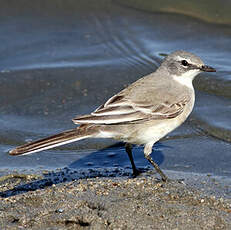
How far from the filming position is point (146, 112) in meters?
6.93

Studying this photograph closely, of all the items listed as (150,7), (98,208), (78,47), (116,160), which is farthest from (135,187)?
(150,7)

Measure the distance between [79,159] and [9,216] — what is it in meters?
2.32

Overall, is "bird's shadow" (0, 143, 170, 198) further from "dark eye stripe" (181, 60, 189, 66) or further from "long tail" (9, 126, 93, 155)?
"dark eye stripe" (181, 60, 189, 66)

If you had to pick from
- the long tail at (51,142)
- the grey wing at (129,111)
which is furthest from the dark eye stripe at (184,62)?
the long tail at (51,142)

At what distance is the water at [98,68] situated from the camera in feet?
26.0

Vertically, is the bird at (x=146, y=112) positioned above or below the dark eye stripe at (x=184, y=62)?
below

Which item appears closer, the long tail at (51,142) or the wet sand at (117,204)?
the wet sand at (117,204)

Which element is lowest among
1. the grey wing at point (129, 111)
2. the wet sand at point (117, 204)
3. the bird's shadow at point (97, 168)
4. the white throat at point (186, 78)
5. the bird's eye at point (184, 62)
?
the bird's shadow at point (97, 168)

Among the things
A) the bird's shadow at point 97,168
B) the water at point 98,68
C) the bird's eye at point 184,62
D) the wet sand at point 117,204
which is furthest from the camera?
the water at point 98,68

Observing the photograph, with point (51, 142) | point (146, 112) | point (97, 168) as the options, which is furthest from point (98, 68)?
point (51, 142)

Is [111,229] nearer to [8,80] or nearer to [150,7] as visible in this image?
[8,80]

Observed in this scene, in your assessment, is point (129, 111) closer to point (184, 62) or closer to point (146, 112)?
point (146, 112)

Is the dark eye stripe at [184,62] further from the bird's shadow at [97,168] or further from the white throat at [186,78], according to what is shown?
the bird's shadow at [97,168]

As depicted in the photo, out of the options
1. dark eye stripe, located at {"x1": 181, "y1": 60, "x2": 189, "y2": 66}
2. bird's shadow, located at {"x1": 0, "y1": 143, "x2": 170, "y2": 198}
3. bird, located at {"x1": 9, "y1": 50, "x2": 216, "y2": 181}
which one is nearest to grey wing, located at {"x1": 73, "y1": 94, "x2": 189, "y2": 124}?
bird, located at {"x1": 9, "y1": 50, "x2": 216, "y2": 181}
